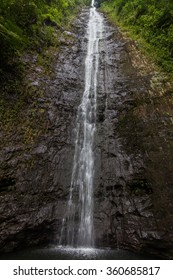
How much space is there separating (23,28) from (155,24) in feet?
20.1

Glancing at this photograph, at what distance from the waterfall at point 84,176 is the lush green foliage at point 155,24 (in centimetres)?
295

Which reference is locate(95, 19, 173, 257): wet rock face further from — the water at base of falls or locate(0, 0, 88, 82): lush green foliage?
locate(0, 0, 88, 82): lush green foliage

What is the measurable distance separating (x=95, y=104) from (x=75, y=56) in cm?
381

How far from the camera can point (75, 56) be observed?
37.9 feet

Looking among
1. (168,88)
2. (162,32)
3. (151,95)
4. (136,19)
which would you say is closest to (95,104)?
(151,95)

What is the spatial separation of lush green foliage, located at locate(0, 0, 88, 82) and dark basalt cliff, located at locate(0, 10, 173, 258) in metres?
0.97

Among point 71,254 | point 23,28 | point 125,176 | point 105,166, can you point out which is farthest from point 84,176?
point 23,28

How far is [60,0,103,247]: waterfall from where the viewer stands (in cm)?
640

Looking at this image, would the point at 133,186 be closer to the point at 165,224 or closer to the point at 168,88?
the point at 165,224

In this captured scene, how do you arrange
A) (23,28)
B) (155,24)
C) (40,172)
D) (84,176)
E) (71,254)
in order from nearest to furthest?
(71,254) < (40,172) < (84,176) < (23,28) < (155,24)

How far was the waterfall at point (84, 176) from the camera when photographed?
6.40 metres

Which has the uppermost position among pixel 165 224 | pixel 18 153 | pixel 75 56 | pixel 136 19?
pixel 136 19

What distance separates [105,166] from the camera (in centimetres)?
743

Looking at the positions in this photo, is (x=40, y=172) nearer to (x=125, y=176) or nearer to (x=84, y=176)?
(x=84, y=176)
